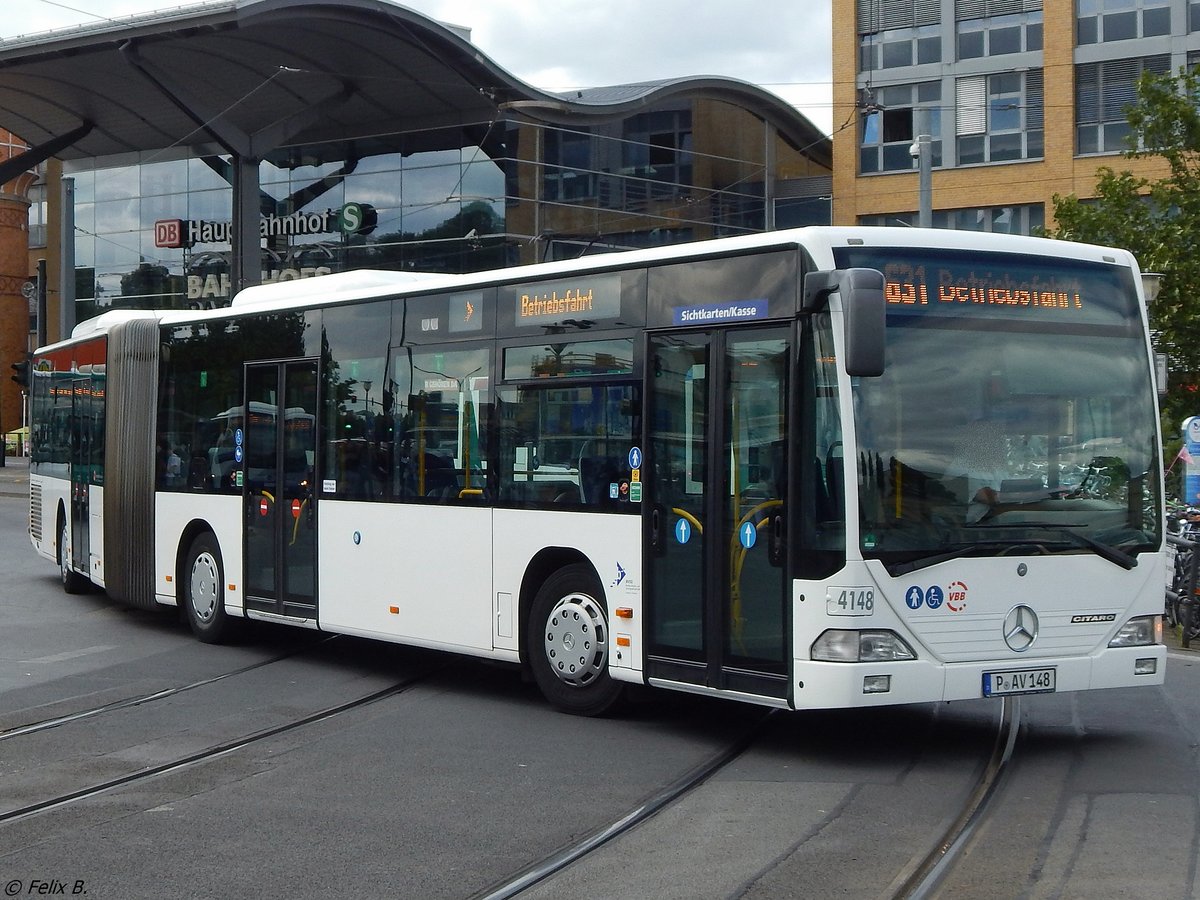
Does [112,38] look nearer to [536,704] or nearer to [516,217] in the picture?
[516,217]

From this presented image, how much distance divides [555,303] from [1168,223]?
43.4ft

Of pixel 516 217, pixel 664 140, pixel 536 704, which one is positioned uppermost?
pixel 664 140

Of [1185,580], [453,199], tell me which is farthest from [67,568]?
[453,199]

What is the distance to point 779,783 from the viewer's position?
7926 mm

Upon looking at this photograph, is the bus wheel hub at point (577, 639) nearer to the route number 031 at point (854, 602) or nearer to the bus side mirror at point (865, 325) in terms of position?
the route number 031 at point (854, 602)

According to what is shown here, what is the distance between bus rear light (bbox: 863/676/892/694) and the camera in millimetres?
8055

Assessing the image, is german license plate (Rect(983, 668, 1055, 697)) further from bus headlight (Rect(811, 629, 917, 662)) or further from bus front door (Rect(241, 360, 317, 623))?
bus front door (Rect(241, 360, 317, 623))

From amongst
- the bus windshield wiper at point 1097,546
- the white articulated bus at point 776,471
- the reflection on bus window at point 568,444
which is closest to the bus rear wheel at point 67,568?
the white articulated bus at point 776,471

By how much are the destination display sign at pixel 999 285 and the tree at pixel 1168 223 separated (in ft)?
37.7

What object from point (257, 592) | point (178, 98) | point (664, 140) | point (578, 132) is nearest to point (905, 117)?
point (664, 140)

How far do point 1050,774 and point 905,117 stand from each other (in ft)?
127

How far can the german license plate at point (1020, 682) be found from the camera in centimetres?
828

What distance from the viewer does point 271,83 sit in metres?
37.8

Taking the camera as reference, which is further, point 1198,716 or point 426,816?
point 1198,716
